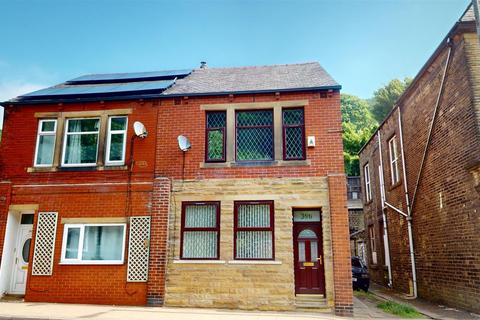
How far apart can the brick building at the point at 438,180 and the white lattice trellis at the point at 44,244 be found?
493 inches

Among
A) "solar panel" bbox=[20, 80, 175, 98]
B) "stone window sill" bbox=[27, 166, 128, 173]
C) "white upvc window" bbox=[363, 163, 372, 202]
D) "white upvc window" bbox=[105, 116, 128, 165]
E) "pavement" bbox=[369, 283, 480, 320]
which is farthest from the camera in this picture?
"white upvc window" bbox=[363, 163, 372, 202]

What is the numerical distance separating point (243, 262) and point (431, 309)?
6016 mm

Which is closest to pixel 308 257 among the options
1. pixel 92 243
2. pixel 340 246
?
pixel 340 246

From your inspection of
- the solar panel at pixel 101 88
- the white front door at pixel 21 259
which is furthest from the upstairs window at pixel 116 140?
the white front door at pixel 21 259

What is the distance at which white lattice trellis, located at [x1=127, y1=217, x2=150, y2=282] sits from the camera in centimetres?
1127

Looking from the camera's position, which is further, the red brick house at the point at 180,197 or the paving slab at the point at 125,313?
the red brick house at the point at 180,197

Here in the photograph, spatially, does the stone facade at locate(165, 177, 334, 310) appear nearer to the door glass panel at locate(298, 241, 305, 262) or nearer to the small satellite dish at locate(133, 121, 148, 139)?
the door glass panel at locate(298, 241, 305, 262)

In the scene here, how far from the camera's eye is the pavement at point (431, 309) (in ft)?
32.6

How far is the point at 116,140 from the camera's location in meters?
12.6

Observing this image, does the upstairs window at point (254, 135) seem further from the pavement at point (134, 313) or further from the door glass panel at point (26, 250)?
the door glass panel at point (26, 250)

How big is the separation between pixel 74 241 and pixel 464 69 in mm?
13006

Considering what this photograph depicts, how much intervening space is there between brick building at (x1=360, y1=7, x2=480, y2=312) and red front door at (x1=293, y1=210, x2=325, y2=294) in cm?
407

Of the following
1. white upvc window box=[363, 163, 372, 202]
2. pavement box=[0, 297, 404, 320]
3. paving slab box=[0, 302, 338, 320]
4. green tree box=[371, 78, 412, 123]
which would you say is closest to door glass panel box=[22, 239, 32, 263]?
pavement box=[0, 297, 404, 320]

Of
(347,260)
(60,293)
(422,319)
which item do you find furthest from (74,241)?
(422,319)
